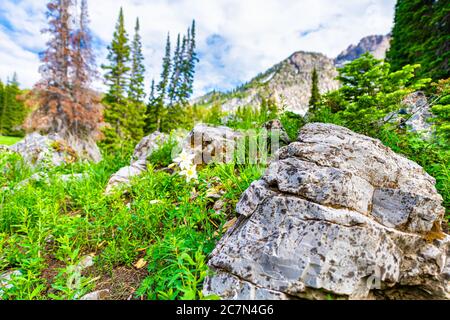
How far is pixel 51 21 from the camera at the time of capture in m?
15.1

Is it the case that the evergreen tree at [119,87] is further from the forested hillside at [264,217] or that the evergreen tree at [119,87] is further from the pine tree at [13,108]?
the pine tree at [13,108]

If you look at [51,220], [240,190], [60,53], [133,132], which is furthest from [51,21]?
[240,190]

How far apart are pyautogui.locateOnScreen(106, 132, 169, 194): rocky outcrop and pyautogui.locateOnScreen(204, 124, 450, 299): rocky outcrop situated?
309cm

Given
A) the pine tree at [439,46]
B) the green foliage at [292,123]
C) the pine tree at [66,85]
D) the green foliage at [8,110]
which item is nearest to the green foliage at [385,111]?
the green foliage at [292,123]

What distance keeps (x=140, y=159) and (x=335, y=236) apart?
4.80 metres

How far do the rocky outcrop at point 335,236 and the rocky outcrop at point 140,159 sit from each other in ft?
10.1

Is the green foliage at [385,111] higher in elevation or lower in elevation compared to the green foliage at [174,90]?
lower

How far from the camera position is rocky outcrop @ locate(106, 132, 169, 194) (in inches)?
172

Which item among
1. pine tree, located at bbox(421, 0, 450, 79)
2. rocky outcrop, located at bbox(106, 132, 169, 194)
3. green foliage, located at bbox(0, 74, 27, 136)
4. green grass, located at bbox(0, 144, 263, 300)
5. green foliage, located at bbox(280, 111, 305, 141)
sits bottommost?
green grass, located at bbox(0, 144, 263, 300)

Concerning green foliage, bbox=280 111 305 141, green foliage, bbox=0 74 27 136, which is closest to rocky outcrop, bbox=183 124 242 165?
green foliage, bbox=280 111 305 141

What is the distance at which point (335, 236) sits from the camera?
1.63 m

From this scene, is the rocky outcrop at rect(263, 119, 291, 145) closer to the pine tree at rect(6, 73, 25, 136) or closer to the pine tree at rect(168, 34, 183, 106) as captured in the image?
the pine tree at rect(168, 34, 183, 106)

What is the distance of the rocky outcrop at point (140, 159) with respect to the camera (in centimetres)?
438

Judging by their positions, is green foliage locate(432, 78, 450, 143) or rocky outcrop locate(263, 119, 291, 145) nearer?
green foliage locate(432, 78, 450, 143)
